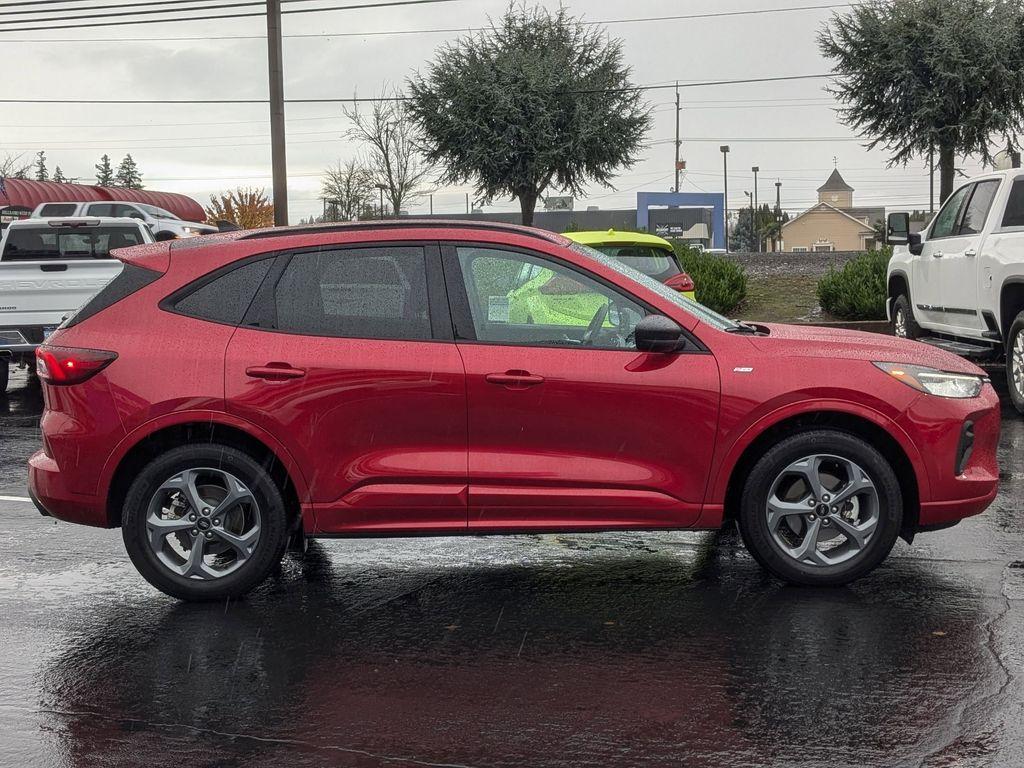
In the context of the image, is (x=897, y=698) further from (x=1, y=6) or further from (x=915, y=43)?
(x=1, y=6)

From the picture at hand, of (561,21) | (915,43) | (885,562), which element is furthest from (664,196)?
(885,562)

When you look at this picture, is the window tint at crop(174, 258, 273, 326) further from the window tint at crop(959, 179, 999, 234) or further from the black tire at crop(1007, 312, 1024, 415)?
the window tint at crop(959, 179, 999, 234)

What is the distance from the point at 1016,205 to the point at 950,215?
132 centimetres

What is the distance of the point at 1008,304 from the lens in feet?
37.6

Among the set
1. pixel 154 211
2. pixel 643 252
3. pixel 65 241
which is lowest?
pixel 643 252

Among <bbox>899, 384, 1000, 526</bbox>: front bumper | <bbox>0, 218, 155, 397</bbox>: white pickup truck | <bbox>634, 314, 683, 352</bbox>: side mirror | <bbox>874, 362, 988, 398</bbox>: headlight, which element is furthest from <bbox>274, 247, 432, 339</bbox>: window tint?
<bbox>0, 218, 155, 397</bbox>: white pickup truck

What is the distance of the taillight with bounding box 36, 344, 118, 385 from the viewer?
224 inches

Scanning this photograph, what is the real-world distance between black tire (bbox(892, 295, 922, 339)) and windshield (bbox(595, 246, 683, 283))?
2.68 m

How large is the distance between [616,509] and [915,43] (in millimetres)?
29731

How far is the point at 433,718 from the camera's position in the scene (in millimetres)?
4297

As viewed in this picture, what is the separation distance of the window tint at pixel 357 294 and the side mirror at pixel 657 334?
3.09 ft

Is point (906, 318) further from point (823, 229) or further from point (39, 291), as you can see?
point (823, 229)

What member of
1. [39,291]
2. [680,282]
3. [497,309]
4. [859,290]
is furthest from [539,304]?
[859,290]

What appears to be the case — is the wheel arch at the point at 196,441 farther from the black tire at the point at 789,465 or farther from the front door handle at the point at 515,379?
the black tire at the point at 789,465
